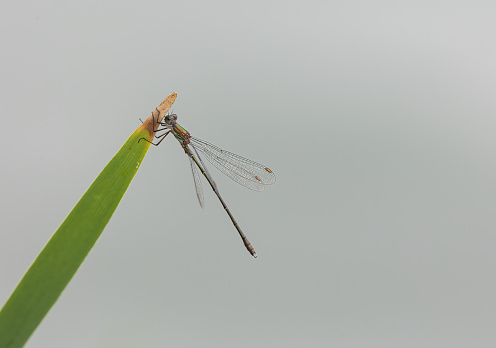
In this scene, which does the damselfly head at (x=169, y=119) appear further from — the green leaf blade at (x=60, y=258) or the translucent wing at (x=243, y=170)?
the green leaf blade at (x=60, y=258)

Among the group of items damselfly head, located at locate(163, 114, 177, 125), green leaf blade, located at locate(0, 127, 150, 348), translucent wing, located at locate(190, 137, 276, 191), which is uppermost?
translucent wing, located at locate(190, 137, 276, 191)

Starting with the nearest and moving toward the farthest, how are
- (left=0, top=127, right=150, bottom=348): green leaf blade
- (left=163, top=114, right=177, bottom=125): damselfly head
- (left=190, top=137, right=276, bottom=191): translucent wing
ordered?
(left=0, top=127, right=150, bottom=348): green leaf blade < (left=163, top=114, right=177, bottom=125): damselfly head < (left=190, top=137, right=276, bottom=191): translucent wing

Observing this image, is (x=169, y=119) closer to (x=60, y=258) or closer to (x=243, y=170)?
(x=243, y=170)

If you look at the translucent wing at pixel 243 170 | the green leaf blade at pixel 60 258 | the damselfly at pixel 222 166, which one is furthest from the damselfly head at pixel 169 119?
the green leaf blade at pixel 60 258

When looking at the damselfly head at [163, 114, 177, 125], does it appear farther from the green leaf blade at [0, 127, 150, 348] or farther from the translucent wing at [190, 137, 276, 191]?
the green leaf blade at [0, 127, 150, 348]

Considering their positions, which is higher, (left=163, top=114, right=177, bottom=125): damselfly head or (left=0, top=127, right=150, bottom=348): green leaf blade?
(left=163, top=114, right=177, bottom=125): damselfly head

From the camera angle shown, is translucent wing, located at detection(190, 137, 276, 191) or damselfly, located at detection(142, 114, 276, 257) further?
translucent wing, located at detection(190, 137, 276, 191)

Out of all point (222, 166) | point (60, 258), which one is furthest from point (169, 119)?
point (60, 258)

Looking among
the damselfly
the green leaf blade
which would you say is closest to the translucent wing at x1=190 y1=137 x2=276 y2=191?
the damselfly

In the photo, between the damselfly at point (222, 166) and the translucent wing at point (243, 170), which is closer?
the damselfly at point (222, 166)
